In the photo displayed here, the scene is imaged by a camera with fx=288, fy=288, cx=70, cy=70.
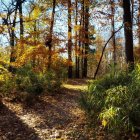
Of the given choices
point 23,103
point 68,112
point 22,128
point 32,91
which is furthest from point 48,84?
point 22,128

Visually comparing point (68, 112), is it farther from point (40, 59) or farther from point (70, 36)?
point (70, 36)

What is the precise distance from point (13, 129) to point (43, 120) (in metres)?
1.11

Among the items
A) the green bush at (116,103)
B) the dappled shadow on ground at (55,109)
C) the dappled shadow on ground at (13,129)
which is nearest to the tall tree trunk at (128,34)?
the dappled shadow on ground at (55,109)

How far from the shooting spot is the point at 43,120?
28.0 ft

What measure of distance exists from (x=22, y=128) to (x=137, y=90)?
3233 mm

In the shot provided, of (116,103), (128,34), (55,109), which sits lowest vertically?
(55,109)

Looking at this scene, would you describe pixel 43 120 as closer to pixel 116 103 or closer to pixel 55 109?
pixel 55 109

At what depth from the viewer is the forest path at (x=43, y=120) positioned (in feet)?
23.5

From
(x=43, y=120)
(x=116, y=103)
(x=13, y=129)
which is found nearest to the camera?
(x=116, y=103)

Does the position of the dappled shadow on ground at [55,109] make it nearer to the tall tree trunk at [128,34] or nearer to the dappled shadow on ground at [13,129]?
the dappled shadow on ground at [13,129]

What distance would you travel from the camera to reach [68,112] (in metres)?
9.48

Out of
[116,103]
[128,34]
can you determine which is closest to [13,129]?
[116,103]

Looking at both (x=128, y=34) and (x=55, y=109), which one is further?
(x=128, y=34)

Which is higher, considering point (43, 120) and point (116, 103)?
point (116, 103)
